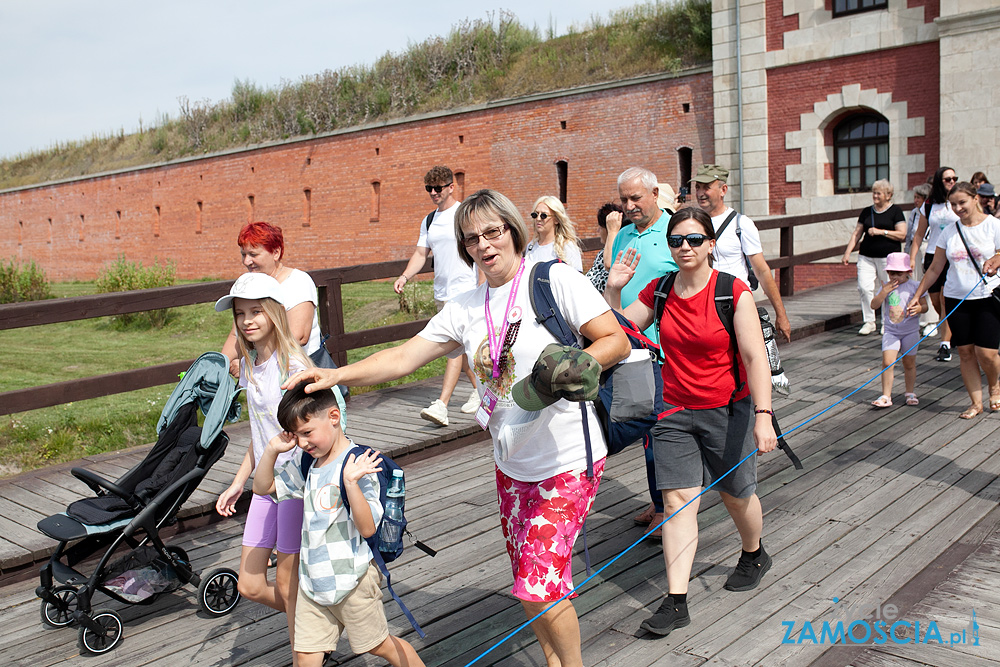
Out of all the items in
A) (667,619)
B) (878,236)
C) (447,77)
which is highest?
(447,77)

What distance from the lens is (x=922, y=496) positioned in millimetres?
4910

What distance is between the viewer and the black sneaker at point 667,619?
11.1ft

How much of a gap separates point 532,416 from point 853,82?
17877 mm

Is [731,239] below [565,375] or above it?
above

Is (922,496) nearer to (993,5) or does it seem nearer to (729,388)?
(729,388)

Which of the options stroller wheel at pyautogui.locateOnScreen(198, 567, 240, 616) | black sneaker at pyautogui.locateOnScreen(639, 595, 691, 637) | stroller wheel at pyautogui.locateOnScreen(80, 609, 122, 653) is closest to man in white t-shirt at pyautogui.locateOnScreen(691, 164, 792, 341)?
black sneaker at pyautogui.locateOnScreen(639, 595, 691, 637)

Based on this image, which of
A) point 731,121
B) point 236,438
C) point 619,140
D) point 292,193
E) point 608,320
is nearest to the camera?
point 608,320

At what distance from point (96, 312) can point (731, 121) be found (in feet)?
56.8

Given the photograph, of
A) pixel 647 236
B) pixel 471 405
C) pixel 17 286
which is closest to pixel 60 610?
pixel 647 236

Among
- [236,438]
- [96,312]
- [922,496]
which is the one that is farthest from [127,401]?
[922,496]

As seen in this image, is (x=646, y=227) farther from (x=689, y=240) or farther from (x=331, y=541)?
(x=331, y=541)

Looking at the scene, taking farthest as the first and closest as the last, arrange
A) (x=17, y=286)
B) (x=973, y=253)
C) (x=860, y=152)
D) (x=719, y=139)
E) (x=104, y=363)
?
1. (x=17, y=286)
2. (x=719, y=139)
3. (x=860, y=152)
4. (x=104, y=363)
5. (x=973, y=253)

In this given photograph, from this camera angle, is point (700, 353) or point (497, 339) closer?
point (497, 339)

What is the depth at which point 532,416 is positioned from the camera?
269 cm
